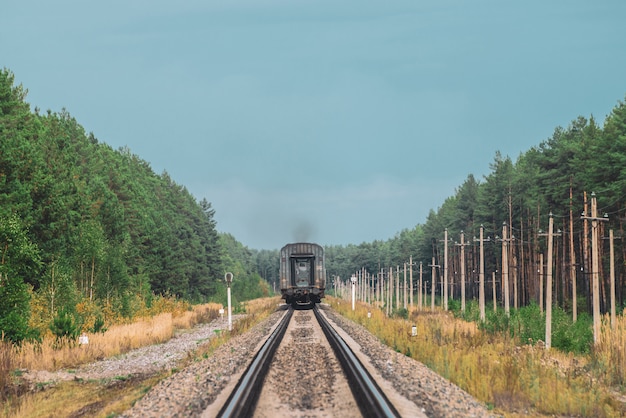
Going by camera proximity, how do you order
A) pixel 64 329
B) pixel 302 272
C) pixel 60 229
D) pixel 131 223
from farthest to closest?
pixel 131 223
pixel 302 272
pixel 60 229
pixel 64 329

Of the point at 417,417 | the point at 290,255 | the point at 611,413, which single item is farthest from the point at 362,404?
the point at 290,255

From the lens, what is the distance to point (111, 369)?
17.2m

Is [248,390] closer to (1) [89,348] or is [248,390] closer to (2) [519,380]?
(2) [519,380]

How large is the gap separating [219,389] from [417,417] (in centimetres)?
382

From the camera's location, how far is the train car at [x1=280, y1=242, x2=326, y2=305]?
41.9m

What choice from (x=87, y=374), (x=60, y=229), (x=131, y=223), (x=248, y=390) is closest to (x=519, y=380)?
(x=248, y=390)

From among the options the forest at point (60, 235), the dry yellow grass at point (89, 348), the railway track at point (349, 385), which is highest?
the forest at point (60, 235)

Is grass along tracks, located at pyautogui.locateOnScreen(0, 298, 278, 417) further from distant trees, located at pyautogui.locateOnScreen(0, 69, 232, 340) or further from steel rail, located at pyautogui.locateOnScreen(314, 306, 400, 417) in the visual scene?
steel rail, located at pyautogui.locateOnScreen(314, 306, 400, 417)

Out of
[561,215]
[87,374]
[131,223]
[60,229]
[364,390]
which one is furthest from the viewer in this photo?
[131,223]

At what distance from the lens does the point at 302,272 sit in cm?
4272

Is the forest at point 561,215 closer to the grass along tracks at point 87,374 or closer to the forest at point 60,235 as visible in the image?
the grass along tracks at point 87,374

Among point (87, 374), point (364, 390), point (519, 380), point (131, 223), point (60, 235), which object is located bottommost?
point (87, 374)

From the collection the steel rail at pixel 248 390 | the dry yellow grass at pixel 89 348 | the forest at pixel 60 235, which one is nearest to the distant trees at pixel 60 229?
the forest at pixel 60 235

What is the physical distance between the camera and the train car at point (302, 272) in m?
41.9
